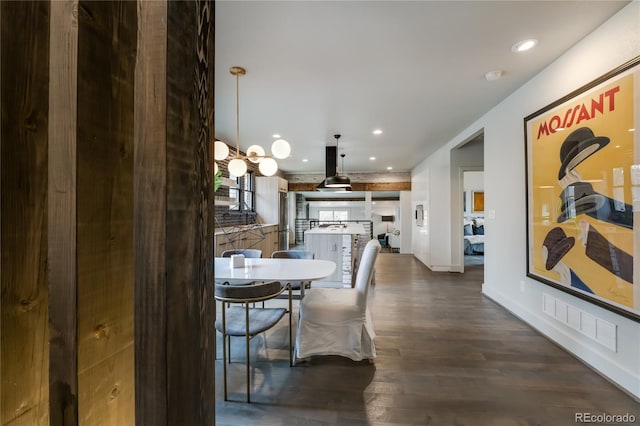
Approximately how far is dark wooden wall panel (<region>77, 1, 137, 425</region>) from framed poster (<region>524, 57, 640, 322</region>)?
107 inches

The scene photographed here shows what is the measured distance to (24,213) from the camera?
45 centimetres

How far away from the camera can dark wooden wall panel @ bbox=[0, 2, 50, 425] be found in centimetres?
43

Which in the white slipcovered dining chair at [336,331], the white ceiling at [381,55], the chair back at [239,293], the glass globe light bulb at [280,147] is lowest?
the white slipcovered dining chair at [336,331]

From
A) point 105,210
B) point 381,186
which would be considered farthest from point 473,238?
point 105,210

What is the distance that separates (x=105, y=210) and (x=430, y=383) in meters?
2.28

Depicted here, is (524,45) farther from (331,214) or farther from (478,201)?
(331,214)

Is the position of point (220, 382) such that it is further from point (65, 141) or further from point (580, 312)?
point (580, 312)

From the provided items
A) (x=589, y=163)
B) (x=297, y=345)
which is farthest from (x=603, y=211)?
(x=297, y=345)

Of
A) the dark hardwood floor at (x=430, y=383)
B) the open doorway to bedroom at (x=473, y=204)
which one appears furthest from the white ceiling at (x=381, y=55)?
the open doorway to bedroom at (x=473, y=204)

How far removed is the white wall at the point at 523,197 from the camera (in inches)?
72.0

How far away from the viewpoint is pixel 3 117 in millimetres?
432

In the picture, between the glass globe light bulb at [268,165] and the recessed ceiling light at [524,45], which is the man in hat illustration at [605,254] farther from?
the glass globe light bulb at [268,165]

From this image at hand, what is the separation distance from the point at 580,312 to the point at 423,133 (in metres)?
3.22

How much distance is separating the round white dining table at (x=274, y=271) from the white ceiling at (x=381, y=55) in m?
1.81
